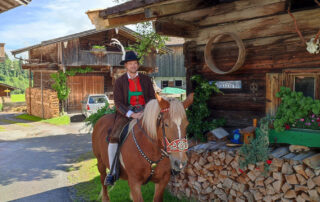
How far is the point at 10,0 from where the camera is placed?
269 inches

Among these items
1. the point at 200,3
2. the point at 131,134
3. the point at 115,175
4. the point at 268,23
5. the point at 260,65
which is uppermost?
the point at 200,3

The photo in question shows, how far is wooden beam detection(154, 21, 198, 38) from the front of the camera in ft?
18.6

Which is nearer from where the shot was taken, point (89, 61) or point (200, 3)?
point (200, 3)

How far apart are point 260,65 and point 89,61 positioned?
1782 centimetres

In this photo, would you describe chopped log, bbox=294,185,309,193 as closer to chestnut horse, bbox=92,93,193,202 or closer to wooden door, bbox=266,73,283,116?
wooden door, bbox=266,73,283,116

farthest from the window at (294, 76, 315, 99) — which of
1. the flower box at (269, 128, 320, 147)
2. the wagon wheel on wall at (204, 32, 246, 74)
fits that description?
the wagon wheel on wall at (204, 32, 246, 74)

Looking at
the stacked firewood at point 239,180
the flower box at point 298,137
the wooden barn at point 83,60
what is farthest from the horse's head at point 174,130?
the wooden barn at point 83,60

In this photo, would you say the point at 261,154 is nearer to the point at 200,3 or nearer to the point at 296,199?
the point at 296,199

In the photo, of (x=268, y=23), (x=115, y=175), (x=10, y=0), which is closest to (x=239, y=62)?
(x=268, y=23)

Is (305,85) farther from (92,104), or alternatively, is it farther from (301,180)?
(92,104)

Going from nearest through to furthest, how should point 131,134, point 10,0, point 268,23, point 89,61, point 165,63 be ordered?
point 131,134 < point 268,23 < point 10,0 < point 89,61 < point 165,63

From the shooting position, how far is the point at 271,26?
5.42 meters

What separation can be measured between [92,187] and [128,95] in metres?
3.21

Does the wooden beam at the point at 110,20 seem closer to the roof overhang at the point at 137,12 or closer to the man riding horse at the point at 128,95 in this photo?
the roof overhang at the point at 137,12
